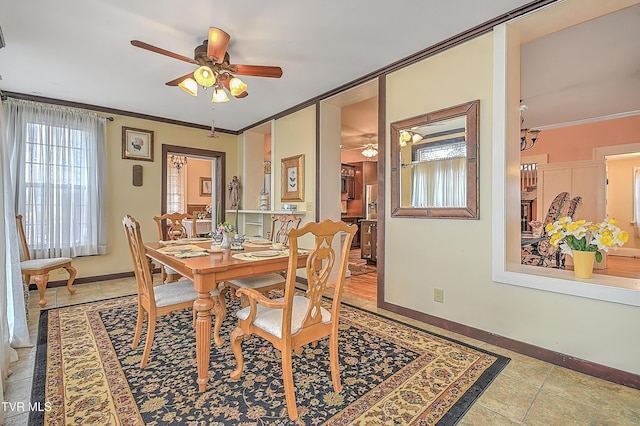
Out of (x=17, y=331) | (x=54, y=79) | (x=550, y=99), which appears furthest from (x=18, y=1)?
(x=550, y=99)

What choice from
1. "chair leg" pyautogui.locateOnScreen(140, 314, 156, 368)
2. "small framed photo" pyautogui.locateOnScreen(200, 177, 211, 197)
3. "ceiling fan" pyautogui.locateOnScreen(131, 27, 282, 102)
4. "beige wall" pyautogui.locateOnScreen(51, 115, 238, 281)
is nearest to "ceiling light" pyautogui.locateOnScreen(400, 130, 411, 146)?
"ceiling fan" pyautogui.locateOnScreen(131, 27, 282, 102)

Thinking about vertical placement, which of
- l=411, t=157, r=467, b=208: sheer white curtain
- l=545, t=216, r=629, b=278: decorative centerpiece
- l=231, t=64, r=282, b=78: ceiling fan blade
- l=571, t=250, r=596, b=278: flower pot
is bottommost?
l=571, t=250, r=596, b=278: flower pot

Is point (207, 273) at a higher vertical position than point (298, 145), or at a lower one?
lower

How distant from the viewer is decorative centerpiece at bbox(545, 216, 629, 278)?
194 cm

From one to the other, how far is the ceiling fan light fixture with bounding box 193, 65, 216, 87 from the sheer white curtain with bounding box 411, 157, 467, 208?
1.98 m

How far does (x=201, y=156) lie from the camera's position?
215 inches

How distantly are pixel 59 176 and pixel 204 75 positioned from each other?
311 cm

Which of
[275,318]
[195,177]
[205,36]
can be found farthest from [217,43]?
[195,177]

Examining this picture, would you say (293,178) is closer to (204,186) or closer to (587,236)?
(587,236)

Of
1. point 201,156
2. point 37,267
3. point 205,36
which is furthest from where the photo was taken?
point 201,156

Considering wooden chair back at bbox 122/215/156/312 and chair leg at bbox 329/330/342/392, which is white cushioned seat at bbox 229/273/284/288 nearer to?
wooden chair back at bbox 122/215/156/312

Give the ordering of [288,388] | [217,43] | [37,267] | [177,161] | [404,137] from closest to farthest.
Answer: [288,388] → [217,43] → [404,137] → [37,267] → [177,161]

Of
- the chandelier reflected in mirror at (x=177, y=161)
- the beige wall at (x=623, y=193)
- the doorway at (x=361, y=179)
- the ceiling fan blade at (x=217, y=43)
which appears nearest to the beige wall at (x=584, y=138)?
the beige wall at (x=623, y=193)

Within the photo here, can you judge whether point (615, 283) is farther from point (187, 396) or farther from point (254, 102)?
point (254, 102)
